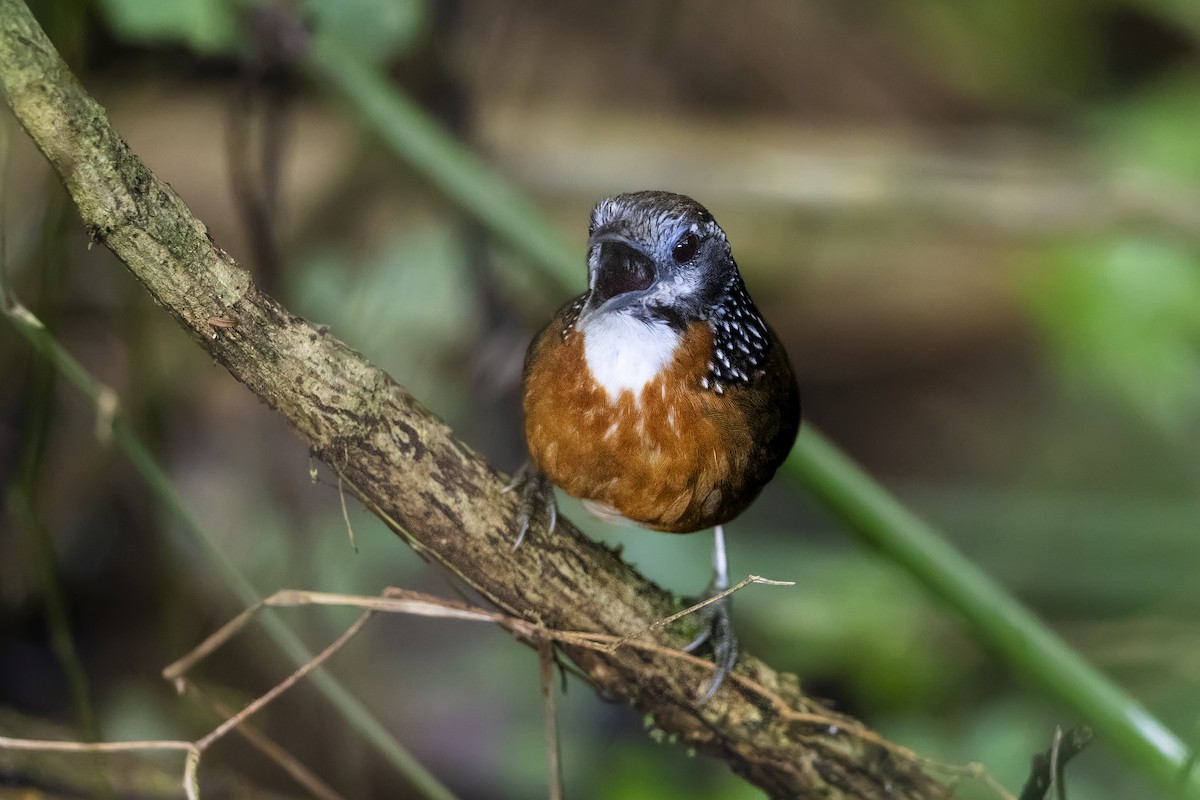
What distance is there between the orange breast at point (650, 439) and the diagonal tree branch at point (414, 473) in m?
0.12

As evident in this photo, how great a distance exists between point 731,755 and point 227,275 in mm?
1282

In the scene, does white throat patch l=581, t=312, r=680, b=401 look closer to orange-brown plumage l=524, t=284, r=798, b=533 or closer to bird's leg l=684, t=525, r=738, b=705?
orange-brown plumage l=524, t=284, r=798, b=533

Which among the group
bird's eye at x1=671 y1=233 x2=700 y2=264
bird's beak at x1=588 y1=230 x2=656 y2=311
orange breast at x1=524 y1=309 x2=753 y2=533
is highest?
bird's eye at x1=671 y1=233 x2=700 y2=264

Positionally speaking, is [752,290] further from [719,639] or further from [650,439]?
[650,439]

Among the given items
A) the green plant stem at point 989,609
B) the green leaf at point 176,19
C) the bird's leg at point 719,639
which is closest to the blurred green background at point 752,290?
the green leaf at point 176,19

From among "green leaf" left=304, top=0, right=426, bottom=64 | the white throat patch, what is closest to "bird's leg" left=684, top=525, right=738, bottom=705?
the white throat patch

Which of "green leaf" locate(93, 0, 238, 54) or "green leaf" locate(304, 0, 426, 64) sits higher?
"green leaf" locate(304, 0, 426, 64)

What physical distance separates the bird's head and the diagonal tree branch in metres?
0.37

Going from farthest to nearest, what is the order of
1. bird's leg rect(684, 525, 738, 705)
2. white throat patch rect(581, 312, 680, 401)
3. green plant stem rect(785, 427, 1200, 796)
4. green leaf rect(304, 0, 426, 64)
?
green leaf rect(304, 0, 426, 64) → green plant stem rect(785, 427, 1200, 796) → bird's leg rect(684, 525, 738, 705) → white throat patch rect(581, 312, 680, 401)

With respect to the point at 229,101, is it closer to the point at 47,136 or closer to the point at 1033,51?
the point at 47,136

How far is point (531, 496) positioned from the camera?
206 cm

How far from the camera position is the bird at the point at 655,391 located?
1990 millimetres

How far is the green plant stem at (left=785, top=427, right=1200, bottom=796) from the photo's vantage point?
2.30m

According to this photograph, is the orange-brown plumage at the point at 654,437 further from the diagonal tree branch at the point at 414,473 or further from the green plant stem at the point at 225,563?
the green plant stem at the point at 225,563
